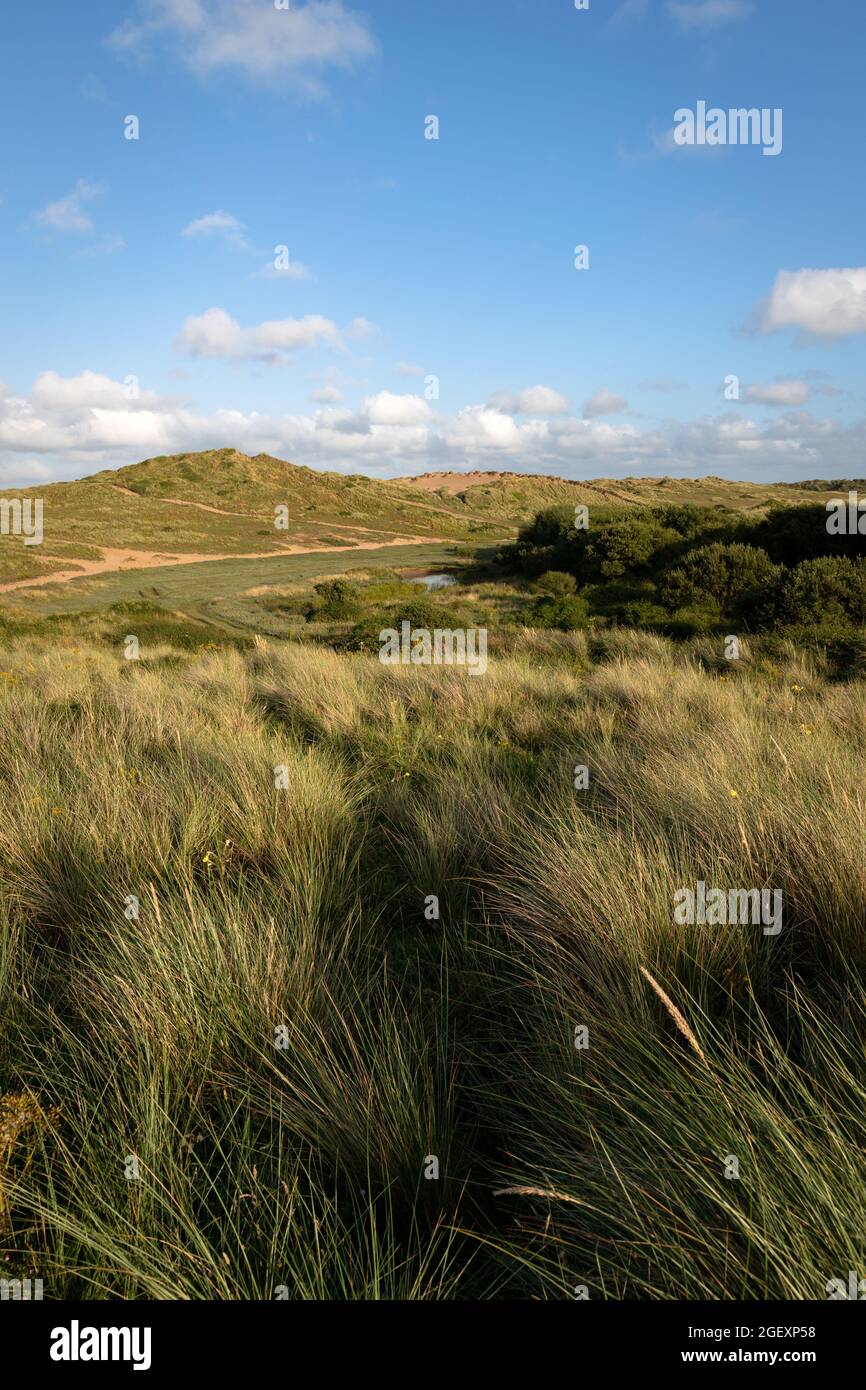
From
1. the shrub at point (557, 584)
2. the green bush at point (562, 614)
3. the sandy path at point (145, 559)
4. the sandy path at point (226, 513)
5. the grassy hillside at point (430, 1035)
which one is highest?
the sandy path at point (226, 513)

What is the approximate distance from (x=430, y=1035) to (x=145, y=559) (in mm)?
49310

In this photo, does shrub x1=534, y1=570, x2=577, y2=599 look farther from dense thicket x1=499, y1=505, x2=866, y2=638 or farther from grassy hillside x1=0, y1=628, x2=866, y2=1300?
grassy hillside x1=0, y1=628, x2=866, y2=1300

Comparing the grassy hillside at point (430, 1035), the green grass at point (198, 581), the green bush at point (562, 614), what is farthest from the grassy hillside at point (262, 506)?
the grassy hillside at point (430, 1035)

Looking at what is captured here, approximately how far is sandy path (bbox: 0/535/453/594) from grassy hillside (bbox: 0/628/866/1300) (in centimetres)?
3616

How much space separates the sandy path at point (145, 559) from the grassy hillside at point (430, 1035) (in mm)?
36163

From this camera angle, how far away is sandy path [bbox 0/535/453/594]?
37.2 meters

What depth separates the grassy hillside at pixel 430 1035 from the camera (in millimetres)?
1431

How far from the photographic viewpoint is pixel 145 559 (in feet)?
152

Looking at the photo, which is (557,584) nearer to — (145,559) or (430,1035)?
(430,1035)

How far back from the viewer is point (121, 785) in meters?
3.92

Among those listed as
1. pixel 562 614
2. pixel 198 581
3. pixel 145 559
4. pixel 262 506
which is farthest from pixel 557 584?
pixel 262 506

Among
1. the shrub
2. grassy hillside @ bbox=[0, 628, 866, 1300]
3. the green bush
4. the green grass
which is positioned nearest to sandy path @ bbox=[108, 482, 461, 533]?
the green grass

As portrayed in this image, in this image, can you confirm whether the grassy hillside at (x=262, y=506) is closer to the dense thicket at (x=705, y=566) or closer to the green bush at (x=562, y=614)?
the dense thicket at (x=705, y=566)
